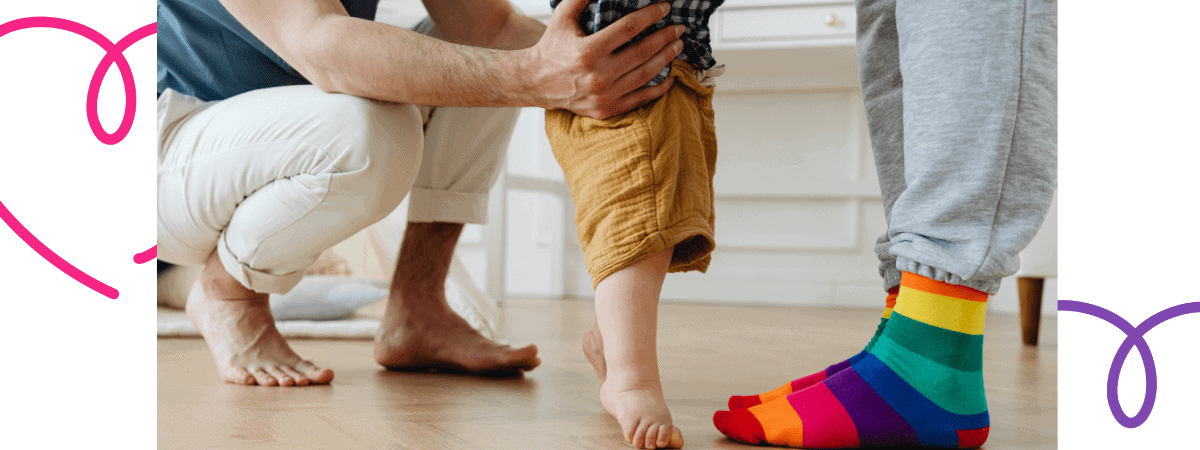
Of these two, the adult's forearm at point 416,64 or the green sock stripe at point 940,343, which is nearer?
the green sock stripe at point 940,343

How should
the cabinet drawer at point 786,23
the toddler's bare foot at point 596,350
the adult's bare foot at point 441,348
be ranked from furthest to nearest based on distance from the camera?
the cabinet drawer at point 786,23 → the adult's bare foot at point 441,348 → the toddler's bare foot at point 596,350

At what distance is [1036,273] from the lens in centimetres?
142

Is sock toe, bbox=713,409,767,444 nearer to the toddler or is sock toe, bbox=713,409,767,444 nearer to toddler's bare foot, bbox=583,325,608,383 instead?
the toddler

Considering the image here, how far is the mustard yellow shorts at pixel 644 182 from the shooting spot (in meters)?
0.62

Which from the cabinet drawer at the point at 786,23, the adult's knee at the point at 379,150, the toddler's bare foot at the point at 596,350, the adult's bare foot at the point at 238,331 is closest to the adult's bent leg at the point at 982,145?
the toddler's bare foot at the point at 596,350

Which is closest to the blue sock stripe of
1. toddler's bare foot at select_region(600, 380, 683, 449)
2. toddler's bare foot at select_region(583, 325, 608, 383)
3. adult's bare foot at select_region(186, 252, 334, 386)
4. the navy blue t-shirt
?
toddler's bare foot at select_region(600, 380, 683, 449)

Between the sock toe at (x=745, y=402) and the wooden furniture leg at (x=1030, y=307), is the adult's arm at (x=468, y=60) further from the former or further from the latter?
the wooden furniture leg at (x=1030, y=307)

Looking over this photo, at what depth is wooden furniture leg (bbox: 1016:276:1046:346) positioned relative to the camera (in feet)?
4.50

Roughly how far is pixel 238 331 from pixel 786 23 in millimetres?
1506
